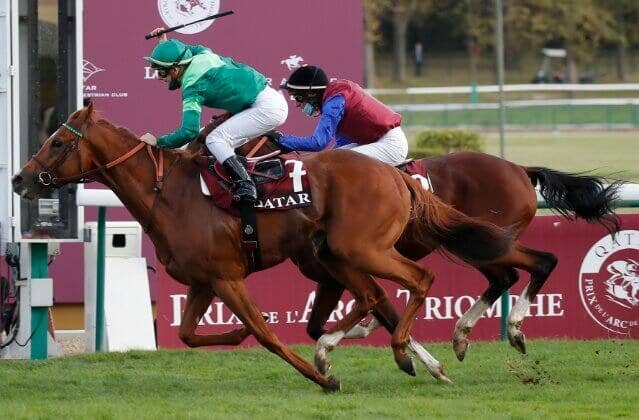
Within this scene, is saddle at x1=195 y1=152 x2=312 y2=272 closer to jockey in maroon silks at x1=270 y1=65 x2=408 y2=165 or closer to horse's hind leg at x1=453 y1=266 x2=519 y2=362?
jockey in maroon silks at x1=270 y1=65 x2=408 y2=165

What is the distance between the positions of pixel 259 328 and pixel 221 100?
122 centimetres

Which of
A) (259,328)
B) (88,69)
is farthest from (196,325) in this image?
(88,69)

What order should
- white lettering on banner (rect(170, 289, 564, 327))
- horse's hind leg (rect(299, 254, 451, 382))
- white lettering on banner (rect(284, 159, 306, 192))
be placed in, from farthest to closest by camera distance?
white lettering on banner (rect(170, 289, 564, 327)) < horse's hind leg (rect(299, 254, 451, 382)) < white lettering on banner (rect(284, 159, 306, 192))

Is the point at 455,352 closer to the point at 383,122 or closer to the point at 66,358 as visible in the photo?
the point at 383,122

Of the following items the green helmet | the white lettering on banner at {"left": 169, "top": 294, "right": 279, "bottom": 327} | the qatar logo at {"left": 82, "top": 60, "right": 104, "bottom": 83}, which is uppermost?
the qatar logo at {"left": 82, "top": 60, "right": 104, "bottom": 83}

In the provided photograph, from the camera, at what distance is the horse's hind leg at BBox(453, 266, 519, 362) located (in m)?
7.33

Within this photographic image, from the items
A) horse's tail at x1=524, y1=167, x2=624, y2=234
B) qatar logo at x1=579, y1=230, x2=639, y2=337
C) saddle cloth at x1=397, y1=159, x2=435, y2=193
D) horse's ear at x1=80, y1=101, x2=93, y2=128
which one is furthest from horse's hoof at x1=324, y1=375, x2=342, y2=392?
qatar logo at x1=579, y1=230, x2=639, y2=337

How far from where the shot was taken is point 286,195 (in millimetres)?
6602

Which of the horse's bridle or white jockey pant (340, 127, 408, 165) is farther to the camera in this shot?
white jockey pant (340, 127, 408, 165)

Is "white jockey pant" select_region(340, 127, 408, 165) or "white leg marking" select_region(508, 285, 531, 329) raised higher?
"white jockey pant" select_region(340, 127, 408, 165)

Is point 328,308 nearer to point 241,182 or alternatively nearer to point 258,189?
point 258,189

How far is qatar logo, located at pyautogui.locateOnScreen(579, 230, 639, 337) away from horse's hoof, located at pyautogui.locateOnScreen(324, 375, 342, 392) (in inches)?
106

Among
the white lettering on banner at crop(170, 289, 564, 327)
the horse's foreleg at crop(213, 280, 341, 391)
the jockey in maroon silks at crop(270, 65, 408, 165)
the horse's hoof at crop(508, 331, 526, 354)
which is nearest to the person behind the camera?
the horse's foreleg at crop(213, 280, 341, 391)

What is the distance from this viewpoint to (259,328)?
21.0 ft
